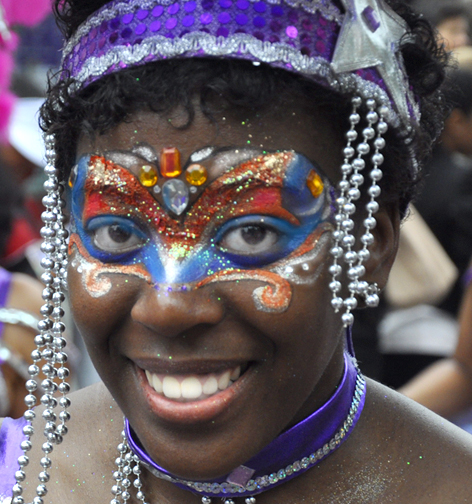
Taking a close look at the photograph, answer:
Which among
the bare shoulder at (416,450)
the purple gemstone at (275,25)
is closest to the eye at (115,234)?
the purple gemstone at (275,25)

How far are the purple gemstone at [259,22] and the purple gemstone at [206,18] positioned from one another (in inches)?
3.6

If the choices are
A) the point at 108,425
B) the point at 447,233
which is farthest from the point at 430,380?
the point at 108,425

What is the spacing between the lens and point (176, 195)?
170 cm

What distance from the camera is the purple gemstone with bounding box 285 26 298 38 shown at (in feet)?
5.69

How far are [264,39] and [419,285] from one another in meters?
2.06

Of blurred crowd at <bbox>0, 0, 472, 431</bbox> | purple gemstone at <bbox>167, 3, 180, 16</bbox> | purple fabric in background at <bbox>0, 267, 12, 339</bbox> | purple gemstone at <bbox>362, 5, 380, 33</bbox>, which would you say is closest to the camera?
purple gemstone at <bbox>167, 3, 180, 16</bbox>

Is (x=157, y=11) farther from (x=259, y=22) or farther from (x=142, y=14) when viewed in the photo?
(x=259, y=22)

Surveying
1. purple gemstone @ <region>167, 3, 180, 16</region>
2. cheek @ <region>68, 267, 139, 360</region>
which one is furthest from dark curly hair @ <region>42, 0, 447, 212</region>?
cheek @ <region>68, 267, 139, 360</region>

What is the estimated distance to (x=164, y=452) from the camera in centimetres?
177

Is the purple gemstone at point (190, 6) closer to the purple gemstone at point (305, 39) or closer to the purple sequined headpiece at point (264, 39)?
the purple sequined headpiece at point (264, 39)

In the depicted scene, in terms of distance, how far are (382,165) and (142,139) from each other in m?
0.59

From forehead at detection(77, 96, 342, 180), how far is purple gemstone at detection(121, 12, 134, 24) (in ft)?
0.68

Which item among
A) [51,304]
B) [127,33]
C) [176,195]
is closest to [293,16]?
[127,33]

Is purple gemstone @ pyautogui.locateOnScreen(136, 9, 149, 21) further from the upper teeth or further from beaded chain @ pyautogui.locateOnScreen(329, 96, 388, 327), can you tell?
the upper teeth
